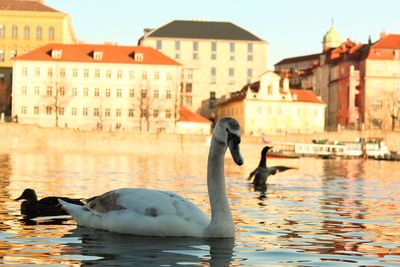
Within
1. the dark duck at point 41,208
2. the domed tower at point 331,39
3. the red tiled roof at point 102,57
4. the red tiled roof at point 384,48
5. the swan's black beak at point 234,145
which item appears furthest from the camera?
the domed tower at point 331,39

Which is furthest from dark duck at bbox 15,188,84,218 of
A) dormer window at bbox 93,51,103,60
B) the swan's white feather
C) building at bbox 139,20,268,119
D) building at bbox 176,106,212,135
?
building at bbox 139,20,268,119

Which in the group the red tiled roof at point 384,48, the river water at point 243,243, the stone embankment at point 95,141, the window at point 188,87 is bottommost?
the stone embankment at point 95,141

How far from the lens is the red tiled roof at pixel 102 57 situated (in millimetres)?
136000

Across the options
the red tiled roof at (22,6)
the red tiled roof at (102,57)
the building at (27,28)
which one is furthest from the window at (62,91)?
the red tiled roof at (22,6)

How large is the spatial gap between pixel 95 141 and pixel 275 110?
38.6 meters

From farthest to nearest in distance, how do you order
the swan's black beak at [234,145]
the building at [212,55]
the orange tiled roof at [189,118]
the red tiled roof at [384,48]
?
the building at [212,55] < the red tiled roof at [384,48] < the orange tiled roof at [189,118] < the swan's black beak at [234,145]

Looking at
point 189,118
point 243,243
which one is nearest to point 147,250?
point 243,243

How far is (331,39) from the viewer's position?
198 m

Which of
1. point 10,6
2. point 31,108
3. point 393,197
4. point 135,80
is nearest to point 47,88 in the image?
point 31,108

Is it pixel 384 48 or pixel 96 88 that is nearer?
pixel 96 88

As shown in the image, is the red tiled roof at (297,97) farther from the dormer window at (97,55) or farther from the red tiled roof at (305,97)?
the dormer window at (97,55)

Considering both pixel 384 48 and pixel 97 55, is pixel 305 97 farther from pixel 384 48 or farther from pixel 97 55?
pixel 97 55

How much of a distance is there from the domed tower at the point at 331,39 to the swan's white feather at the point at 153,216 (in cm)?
18512

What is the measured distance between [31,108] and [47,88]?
12.1 feet
